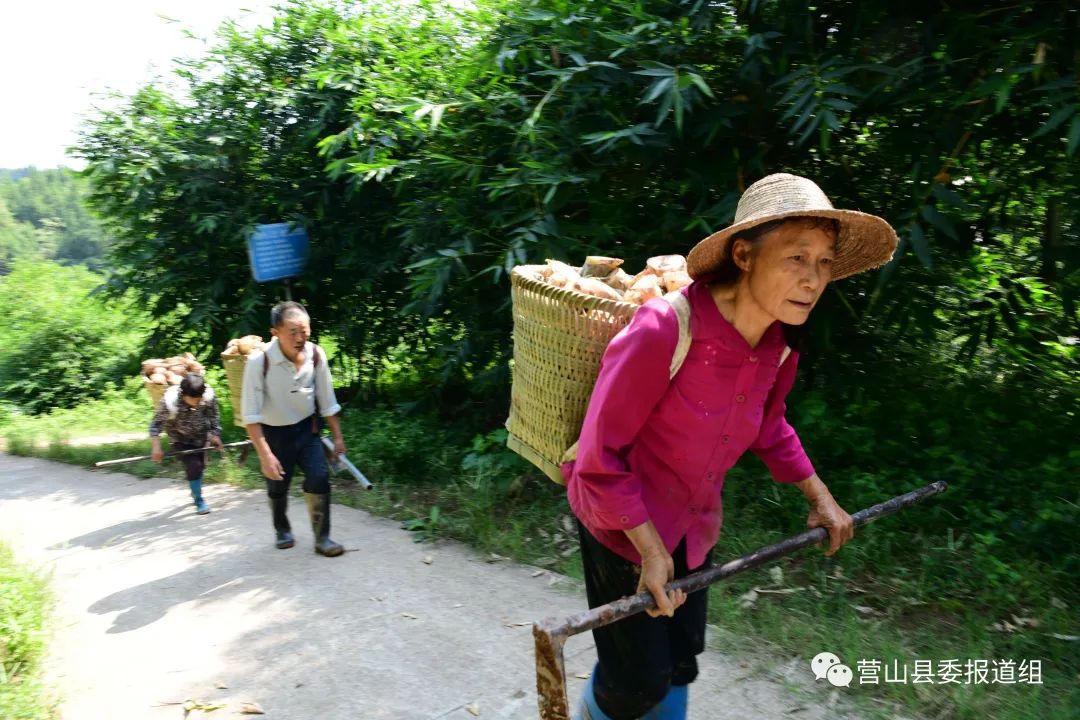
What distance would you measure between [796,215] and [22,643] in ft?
13.4

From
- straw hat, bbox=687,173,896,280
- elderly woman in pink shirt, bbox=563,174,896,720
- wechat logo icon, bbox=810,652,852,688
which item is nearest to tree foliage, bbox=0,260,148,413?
wechat logo icon, bbox=810,652,852,688

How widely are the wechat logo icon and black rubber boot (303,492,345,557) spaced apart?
10.1ft

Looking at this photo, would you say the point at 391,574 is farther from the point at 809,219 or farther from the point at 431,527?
the point at 809,219

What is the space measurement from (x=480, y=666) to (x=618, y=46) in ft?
10.9

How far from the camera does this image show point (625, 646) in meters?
2.41

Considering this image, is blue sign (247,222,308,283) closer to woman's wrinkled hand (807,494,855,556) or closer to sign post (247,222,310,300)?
sign post (247,222,310,300)

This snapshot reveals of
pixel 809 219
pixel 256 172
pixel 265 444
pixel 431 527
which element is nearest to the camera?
pixel 809 219

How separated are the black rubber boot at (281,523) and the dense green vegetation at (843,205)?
77 centimetres

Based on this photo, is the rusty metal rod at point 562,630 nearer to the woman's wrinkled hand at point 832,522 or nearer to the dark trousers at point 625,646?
the dark trousers at point 625,646

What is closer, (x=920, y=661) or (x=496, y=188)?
(x=920, y=661)

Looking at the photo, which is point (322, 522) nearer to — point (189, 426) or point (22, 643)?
point (22, 643)

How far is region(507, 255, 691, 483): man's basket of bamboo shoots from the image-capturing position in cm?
241

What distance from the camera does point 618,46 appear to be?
16.1ft

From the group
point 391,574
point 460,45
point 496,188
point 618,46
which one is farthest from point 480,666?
point 460,45
